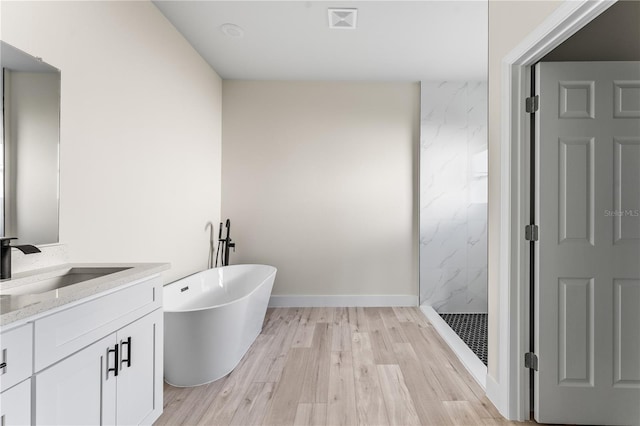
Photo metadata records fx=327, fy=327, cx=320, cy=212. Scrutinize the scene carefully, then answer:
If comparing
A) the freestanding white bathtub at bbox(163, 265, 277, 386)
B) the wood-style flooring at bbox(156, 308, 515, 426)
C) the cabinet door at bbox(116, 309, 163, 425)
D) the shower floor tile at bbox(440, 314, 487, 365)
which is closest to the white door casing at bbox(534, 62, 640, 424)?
the wood-style flooring at bbox(156, 308, 515, 426)

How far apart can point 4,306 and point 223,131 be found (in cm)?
343

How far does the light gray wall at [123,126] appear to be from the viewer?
5.74 ft

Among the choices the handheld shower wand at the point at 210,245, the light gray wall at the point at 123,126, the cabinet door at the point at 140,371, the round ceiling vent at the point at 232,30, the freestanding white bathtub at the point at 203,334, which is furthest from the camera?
the handheld shower wand at the point at 210,245

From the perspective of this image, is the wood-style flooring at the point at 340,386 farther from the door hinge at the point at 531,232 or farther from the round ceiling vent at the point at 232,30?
the round ceiling vent at the point at 232,30

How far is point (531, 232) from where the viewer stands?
189 cm

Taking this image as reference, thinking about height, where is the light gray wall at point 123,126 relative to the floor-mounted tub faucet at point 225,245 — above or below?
above

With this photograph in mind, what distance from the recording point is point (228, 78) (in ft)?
13.4

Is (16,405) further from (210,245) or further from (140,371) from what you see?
(210,245)

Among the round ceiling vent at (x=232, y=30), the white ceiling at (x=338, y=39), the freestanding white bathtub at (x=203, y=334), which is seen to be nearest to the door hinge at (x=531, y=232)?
the white ceiling at (x=338, y=39)

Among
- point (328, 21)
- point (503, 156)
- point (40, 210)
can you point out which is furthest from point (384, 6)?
point (40, 210)

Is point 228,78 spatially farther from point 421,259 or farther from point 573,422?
point 573,422

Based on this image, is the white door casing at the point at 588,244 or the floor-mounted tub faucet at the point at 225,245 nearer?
the white door casing at the point at 588,244

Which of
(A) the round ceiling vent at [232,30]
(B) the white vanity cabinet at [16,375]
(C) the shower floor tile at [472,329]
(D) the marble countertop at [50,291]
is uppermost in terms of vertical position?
(A) the round ceiling vent at [232,30]

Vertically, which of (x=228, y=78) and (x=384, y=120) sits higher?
(x=228, y=78)
